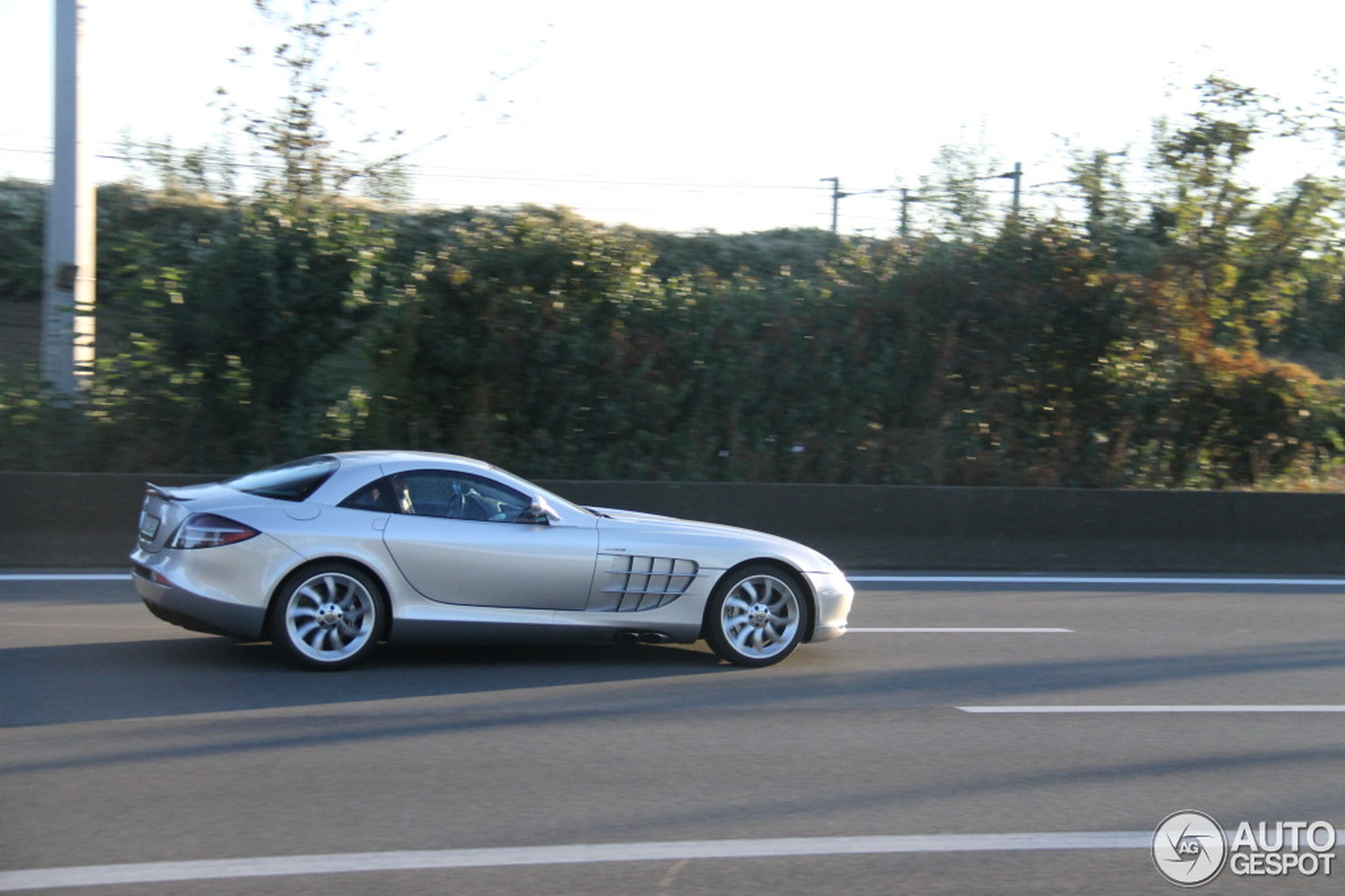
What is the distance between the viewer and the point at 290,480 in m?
7.75

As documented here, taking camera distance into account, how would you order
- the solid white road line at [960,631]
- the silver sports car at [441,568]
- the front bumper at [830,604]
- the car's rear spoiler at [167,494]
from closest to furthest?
the silver sports car at [441,568] < the car's rear spoiler at [167,494] < the front bumper at [830,604] < the solid white road line at [960,631]

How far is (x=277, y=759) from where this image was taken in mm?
5742

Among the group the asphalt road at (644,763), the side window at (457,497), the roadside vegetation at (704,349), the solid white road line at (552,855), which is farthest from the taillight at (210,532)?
the roadside vegetation at (704,349)

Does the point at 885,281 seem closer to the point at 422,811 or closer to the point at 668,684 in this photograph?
the point at 668,684

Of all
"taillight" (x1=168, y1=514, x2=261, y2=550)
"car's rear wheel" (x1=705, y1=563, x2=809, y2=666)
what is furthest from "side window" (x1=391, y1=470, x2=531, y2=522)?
"car's rear wheel" (x1=705, y1=563, x2=809, y2=666)

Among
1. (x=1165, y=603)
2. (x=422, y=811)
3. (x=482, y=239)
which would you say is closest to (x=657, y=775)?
(x=422, y=811)

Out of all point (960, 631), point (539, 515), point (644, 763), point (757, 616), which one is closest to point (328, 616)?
point (539, 515)

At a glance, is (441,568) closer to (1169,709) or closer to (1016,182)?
(1169,709)

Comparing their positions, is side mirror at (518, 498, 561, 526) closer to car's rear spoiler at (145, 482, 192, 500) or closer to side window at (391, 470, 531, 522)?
side window at (391, 470, 531, 522)

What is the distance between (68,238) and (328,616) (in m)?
7.96

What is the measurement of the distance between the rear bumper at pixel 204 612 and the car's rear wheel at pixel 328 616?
117 mm

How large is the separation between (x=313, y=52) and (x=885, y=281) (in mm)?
7420

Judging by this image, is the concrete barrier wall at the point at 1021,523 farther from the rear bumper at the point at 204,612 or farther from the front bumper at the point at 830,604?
the rear bumper at the point at 204,612

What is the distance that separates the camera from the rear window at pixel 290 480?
761cm
